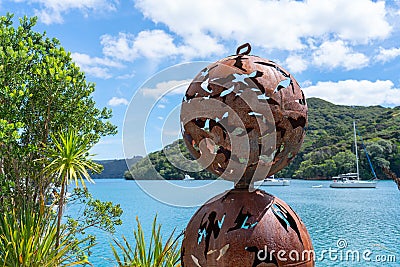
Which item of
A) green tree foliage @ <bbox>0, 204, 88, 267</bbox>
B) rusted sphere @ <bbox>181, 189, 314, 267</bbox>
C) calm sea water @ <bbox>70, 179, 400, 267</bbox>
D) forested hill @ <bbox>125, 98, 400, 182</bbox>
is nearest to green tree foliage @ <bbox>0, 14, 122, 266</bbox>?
green tree foliage @ <bbox>0, 204, 88, 267</bbox>

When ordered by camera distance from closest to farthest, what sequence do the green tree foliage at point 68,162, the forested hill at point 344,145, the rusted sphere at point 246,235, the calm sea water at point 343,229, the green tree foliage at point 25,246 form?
the rusted sphere at point 246,235, the green tree foliage at point 25,246, the green tree foliage at point 68,162, the calm sea water at point 343,229, the forested hill at point 344,145

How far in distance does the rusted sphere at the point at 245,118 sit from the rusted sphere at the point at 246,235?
207 millimetres

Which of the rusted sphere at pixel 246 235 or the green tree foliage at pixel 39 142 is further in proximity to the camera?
the green tree foliage at pixel 39 142

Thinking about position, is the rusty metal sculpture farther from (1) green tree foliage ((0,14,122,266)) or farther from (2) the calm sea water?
(2) the calm sea water

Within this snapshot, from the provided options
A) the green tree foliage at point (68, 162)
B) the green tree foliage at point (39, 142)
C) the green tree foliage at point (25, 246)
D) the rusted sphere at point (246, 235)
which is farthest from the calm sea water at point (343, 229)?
the rusted sphere at point (246, 235)

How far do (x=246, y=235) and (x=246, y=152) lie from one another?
1.80 feet

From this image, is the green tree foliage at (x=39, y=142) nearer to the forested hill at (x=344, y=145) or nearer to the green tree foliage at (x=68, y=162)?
the green tree foliage at (x=68, y=162)

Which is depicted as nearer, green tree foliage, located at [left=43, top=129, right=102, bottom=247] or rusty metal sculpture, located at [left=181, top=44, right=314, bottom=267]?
rusty metal sculpture, located at [left=181, top=44, right=314, bottom=267]

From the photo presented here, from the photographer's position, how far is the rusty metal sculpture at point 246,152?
2553mm

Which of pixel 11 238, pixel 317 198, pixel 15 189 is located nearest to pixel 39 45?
pixel 15 189

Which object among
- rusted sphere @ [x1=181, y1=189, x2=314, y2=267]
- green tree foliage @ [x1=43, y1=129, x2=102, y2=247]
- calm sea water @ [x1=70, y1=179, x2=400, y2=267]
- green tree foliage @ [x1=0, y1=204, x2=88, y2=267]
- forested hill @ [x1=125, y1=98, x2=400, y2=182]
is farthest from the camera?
forested hill @ [x1=125, y1=98, x2=400, y2=182]

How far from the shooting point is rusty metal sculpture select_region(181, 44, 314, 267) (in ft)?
8.38

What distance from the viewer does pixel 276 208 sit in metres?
2.70

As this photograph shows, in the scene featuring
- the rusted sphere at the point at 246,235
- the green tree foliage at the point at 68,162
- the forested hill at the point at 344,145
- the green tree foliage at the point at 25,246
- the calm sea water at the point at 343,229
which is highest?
the forested hill at the point at 344,145
